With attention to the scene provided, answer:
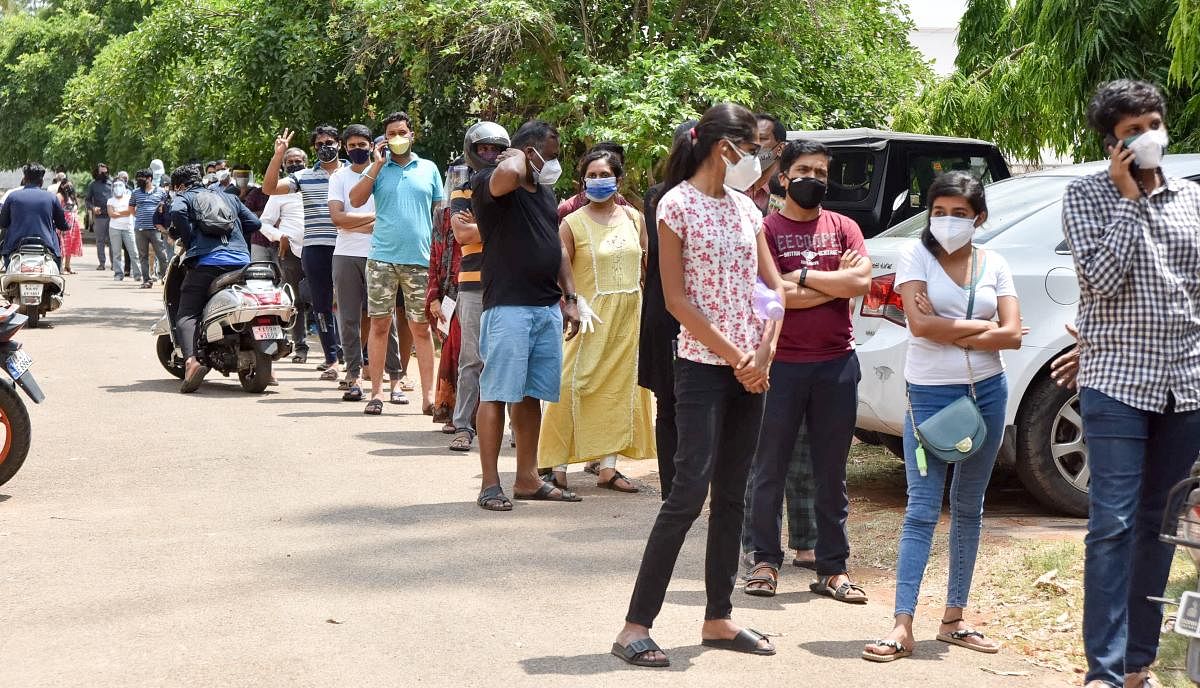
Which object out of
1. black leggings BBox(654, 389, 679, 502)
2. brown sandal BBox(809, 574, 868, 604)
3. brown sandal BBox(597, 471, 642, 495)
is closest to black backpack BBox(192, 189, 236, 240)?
brown sandal BBox(597, 471, 642, 495)

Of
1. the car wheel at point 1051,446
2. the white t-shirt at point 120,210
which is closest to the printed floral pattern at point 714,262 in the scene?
the car wheel at point 1051,446

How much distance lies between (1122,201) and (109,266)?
32828 mm

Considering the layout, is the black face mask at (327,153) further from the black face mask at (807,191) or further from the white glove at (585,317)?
the black face mask at (807,191)

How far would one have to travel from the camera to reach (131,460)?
9062 mm

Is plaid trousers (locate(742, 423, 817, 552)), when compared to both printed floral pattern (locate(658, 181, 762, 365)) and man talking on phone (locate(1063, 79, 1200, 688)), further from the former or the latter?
man talking on phone (locate(1063, 79, 1200, 688))

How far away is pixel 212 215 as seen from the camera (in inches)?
477

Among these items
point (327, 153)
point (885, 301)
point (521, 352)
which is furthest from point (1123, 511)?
point (327, 153)

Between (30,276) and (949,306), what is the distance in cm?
1484

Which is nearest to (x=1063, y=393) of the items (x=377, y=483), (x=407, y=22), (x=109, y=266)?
(x=377, y=483)

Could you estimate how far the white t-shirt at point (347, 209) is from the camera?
11.5m

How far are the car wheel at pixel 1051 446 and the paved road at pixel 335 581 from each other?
1554mm

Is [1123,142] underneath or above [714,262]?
above

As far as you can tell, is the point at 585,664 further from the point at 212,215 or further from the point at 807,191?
the point at 212,215

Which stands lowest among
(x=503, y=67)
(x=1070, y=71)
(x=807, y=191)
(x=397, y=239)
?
(x=397, y=239)
